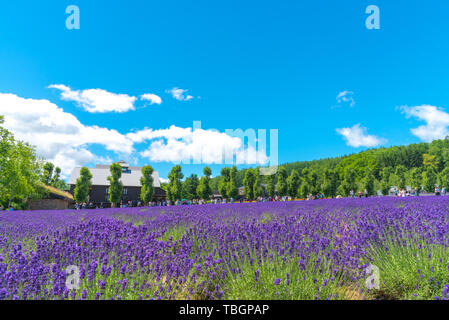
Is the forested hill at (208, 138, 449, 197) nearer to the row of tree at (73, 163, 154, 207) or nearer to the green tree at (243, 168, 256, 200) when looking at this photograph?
the green tree at (243, 168, 256, 200)

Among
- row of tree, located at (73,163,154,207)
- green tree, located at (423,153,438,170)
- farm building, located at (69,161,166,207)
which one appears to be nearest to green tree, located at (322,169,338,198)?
row of tree, located at (73,163,154,207)

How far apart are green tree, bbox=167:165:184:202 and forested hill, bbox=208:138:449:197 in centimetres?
985

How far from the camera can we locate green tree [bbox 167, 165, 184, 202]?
120ft

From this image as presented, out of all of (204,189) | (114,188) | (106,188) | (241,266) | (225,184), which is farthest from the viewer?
(106,188)

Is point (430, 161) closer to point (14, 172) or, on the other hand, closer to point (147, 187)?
point (147, 187)

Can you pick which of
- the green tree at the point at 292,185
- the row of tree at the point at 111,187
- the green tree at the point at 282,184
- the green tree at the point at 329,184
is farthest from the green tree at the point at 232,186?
the green tree at the point at 329,184

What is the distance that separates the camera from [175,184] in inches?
1463

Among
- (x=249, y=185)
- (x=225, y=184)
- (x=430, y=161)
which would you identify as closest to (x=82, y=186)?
(x=225, y=184)

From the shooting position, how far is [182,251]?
2719 mm

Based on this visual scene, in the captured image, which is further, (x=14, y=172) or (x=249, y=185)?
(x=249, y=185)

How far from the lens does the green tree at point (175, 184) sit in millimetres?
36719

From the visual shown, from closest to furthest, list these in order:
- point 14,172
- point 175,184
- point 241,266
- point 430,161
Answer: point 241,266
point 14,172
point 175,184
point 430,161

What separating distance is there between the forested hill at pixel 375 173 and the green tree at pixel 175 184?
32.3 ft

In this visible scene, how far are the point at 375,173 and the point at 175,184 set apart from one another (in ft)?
209
